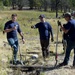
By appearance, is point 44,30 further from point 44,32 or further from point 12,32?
point 12,32

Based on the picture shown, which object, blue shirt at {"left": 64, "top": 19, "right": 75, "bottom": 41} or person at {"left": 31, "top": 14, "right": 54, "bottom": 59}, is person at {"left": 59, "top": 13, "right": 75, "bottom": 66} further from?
person at {"left": 31, "top": 14, "right": 54, "bottom": 59}

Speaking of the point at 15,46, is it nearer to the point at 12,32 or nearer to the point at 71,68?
the point at 12,32

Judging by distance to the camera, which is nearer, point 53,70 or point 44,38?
point 53,70

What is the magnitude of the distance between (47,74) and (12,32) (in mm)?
2109

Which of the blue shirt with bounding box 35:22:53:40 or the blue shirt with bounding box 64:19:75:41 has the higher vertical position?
the blue shirt with bounding box 64:19:75:41

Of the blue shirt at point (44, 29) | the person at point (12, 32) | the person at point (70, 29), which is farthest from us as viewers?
the blue shirt at point (44, 29)

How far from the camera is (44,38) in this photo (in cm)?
1109

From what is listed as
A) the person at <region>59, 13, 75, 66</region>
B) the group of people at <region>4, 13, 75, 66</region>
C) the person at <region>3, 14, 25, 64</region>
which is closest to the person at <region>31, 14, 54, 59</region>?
the group of people at <region>4, 13, 75, 66</region>

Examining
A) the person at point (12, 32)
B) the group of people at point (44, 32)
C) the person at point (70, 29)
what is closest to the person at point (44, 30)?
the group of people at point (44, 32)

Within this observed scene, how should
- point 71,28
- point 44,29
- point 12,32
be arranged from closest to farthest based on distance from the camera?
point 71,28 < point 12,32 < point 44,29

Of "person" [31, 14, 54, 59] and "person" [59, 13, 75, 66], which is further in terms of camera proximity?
"person" [31, 14, 54, 59]

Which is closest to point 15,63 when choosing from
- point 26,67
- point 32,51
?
point 26,67

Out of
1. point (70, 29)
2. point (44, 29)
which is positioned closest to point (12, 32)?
point (44, 29)

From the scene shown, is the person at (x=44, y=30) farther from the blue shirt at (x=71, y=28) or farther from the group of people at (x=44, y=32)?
the blue shirt at (x=71, y=28)
